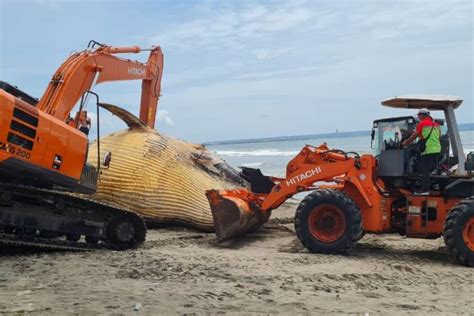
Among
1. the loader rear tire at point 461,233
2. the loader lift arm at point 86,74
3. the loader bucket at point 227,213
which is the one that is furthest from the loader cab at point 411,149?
the loader lift arm at point 86,74

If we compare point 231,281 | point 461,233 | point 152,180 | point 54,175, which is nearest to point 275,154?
point 152,180

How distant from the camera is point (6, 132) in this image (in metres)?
6.85

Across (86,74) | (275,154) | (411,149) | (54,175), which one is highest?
(275,154)

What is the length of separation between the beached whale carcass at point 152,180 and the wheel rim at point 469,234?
180 inches

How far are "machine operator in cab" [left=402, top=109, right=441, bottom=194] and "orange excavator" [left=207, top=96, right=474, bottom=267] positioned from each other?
0.12 m

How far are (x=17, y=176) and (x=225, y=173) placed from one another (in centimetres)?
631

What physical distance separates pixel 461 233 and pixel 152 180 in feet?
18.2

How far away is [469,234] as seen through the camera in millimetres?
7691

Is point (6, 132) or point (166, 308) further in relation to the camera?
point (6, 132)

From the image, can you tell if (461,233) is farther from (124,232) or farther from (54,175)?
(54,175)

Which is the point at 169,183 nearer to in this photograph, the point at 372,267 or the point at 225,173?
the point at 225,173

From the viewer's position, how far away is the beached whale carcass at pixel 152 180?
10.6 meters

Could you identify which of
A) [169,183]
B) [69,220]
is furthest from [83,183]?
[169,183]

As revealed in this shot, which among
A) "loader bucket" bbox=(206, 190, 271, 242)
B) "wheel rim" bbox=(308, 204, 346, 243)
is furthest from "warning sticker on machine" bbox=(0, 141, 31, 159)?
"wheel rim" bbox=(308, 204, 346, 243)
